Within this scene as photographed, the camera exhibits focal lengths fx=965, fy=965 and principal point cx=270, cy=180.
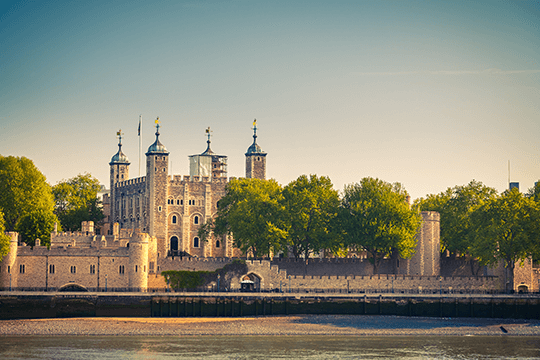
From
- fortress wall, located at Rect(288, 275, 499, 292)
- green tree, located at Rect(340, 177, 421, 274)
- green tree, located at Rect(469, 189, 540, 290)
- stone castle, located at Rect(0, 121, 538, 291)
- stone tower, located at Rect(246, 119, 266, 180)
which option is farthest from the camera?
stone tower, located at Rect(246, 119, 266, 180)

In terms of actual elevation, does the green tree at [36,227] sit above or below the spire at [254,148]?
below

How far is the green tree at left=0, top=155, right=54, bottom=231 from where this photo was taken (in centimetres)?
9531

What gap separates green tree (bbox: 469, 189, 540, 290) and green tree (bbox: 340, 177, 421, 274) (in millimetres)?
6621

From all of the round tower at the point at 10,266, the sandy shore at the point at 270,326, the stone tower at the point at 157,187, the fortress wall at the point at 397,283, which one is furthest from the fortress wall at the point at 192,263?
the stone tower at the point at 157,187

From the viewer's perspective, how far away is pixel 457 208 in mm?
103062

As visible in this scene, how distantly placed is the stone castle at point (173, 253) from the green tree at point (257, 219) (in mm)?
2143

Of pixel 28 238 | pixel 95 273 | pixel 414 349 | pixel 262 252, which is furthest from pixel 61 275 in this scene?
pixel 414 349

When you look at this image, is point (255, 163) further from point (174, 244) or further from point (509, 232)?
point (509, 232)

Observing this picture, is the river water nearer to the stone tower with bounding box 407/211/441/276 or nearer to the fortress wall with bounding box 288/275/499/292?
the fortress wall with bounding box 288/275/499/292

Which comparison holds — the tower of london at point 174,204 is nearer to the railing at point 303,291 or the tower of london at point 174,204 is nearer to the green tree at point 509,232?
the railing at point 303,291

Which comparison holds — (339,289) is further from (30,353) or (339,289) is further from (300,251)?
(30,353)

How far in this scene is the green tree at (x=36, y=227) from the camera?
93250 mm

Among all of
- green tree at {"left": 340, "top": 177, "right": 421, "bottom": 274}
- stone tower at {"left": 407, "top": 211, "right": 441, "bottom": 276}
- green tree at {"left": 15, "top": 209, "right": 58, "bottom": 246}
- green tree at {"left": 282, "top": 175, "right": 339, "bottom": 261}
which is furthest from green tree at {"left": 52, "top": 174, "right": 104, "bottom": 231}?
stone tower at {"left": 407, "top": 211, "right": 441, "bottom": 276}

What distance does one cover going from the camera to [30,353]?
63.8 m
